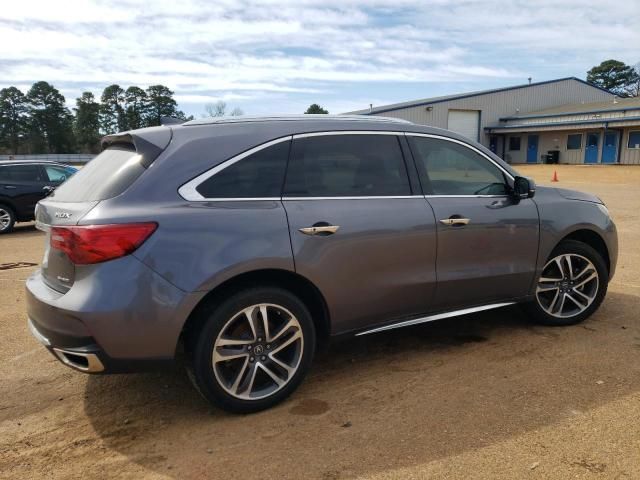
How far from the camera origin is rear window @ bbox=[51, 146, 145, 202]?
3029 millimetres

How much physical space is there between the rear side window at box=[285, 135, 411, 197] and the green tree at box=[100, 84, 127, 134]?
308ft

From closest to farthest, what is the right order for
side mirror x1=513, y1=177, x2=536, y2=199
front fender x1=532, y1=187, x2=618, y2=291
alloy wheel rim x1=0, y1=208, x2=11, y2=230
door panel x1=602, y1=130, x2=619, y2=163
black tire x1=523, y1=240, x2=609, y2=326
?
side mirror x1=513, y1=177, x2=536, y2=199, front fender x1=532, y1=187, x2=618, y2=291, black tire x1=523, y1=240, x2=609, y2=326, alloy wheel rim x1=0, y1=208, x2=11, y2=230, door panel x1=602, y1=130, x2=619, y2=163

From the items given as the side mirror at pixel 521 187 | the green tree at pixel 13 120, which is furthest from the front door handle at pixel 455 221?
the green tree at pixel 13 120

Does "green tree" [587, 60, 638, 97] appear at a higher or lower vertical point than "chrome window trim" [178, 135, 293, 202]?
higher

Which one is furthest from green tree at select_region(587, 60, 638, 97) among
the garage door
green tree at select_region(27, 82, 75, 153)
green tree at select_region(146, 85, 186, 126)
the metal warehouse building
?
green tree at select_region(27, 82, 75, 153)

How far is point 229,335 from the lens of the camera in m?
3.13

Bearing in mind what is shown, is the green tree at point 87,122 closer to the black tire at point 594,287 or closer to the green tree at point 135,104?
the green tree at point 135,104

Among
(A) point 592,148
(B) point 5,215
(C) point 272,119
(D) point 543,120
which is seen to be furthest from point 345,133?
(D) point 543,120

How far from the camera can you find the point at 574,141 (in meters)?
40.2

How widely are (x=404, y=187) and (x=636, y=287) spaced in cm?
369

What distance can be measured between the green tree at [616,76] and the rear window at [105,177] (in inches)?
Answer: 3764

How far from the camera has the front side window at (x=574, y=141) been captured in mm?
39781

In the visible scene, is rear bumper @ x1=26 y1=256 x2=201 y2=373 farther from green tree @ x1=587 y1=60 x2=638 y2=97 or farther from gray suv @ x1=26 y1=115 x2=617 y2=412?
green tree @ x1=587 y1=60 x2=638 y2=97

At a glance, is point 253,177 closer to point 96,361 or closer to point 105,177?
point 105,177
